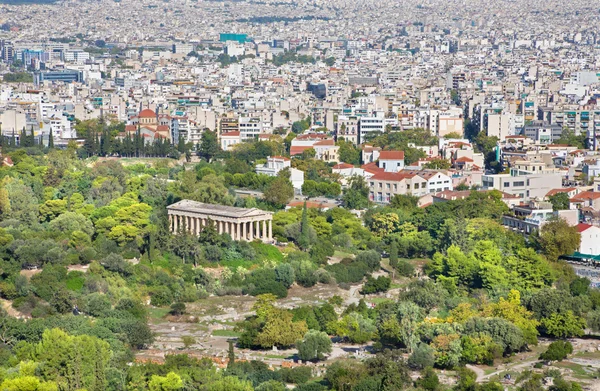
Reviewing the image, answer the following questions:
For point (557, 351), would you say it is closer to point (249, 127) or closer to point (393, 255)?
point (393, 255)

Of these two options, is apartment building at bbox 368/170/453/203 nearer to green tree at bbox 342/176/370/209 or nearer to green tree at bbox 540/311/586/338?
green tree at bbox 342/176/370/209

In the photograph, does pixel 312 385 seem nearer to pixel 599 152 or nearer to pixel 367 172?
pixel 367 172

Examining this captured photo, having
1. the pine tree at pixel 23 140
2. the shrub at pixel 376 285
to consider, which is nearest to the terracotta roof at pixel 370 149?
the pine tree at pixel 23 140

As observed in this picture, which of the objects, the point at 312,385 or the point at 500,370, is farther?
the point at 500,370

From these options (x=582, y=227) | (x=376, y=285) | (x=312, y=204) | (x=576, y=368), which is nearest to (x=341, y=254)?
(x=376, y=285)

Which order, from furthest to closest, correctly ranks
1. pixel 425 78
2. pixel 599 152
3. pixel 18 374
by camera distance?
pixel 425 78, pixel 599 152, pixel 18 374

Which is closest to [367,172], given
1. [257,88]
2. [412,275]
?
[412,275]

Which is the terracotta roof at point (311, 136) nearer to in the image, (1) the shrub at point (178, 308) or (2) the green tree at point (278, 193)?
(2) the green tree at point (278, 193)
